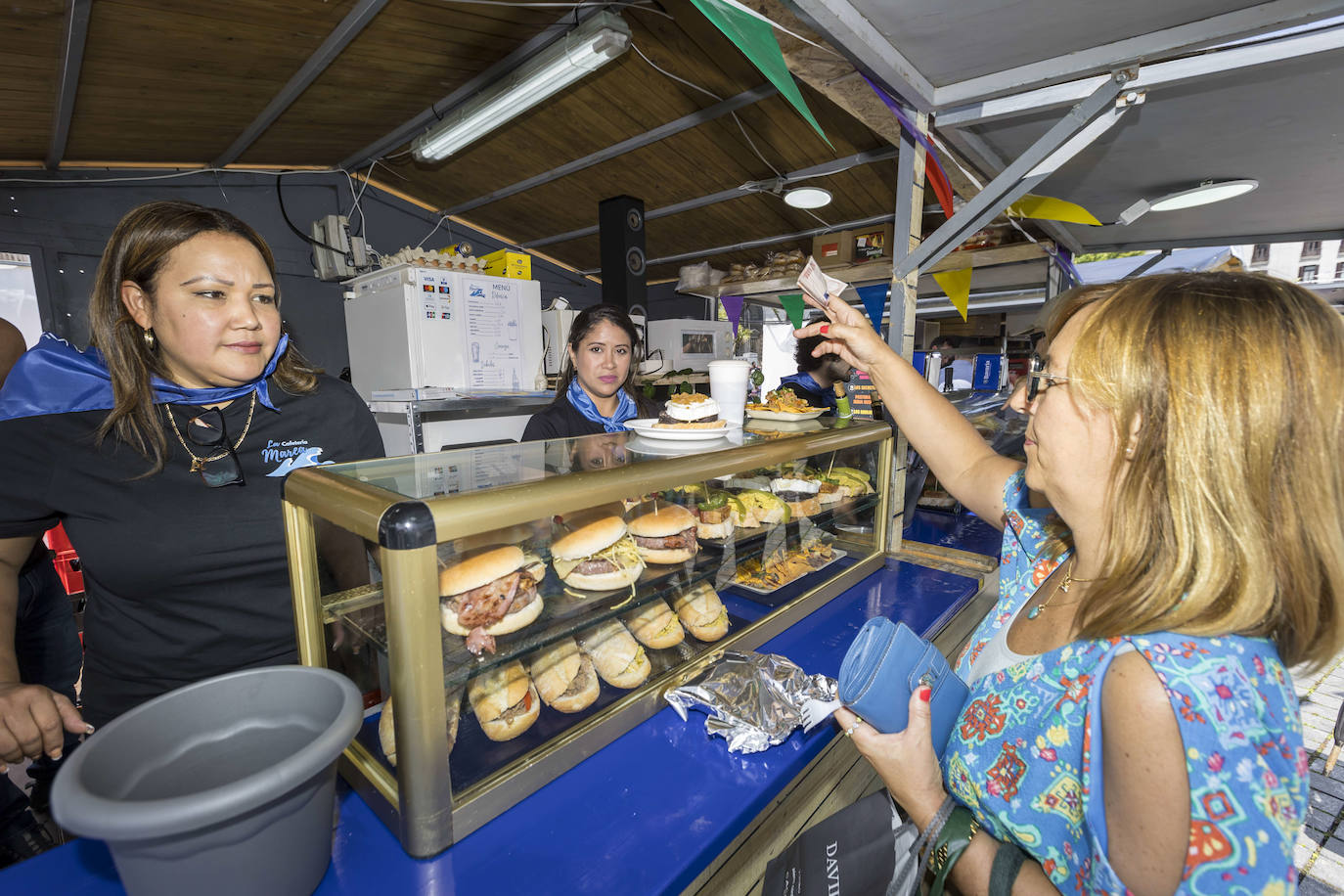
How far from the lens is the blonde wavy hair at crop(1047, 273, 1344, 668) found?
860mm

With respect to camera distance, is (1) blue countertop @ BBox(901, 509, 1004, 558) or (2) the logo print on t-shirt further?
(1) blue countertop @ BBox(901, 509, 1004, 558)

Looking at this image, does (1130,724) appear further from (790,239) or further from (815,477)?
(790,239)

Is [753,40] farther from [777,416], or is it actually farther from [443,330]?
[443,330]

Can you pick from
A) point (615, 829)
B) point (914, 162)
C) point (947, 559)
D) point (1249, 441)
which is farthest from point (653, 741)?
point (914, 162)

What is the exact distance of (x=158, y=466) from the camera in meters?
1.65

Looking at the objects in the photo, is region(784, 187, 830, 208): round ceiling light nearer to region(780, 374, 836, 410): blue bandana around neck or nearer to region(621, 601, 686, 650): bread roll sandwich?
region(780, 374, 836, 410): blue bandana around neck

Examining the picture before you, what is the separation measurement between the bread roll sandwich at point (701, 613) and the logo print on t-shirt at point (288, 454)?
54.5 inches

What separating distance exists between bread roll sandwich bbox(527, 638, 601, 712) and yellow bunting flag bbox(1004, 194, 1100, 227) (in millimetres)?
4499

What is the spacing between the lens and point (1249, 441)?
87 cm

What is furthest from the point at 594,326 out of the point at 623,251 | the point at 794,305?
the point at 623,251

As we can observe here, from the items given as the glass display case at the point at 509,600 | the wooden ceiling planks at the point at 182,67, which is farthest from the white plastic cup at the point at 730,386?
the wooden ceiling planks at the point at 182,67

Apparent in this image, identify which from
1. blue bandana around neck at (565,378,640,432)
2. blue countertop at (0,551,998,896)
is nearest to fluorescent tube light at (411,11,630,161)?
blue bandana around neck at (565,378,640,432)

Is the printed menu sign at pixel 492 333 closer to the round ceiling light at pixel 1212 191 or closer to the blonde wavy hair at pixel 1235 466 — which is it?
the blonde wavy hair at pixel 1235 466

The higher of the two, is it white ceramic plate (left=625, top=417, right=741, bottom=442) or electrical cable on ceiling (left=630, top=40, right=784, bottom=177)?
electrical cable on ceiling (left=630, top=40, right=784, bottom=177)
